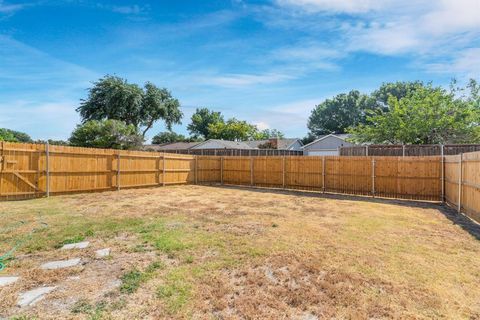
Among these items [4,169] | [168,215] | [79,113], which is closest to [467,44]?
[168,215]

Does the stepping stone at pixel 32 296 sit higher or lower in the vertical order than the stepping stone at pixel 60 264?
higher

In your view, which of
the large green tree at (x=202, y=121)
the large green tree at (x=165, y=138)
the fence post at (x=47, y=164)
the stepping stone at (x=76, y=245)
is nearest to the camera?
the stepping stone at (x=76, y=245)

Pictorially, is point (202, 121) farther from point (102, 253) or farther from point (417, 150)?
point (102, 253)

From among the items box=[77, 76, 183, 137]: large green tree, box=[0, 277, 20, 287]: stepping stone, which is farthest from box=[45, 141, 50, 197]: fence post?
box=[77, 76, 183, 137]: large green tree

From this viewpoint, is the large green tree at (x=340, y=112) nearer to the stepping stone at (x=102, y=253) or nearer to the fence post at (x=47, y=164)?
the fence post at (x=47, y=164)

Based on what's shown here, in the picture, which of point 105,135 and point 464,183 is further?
point 105,135

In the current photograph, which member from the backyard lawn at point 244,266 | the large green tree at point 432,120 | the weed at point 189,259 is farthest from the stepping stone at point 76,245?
the large green tree at point 432,120

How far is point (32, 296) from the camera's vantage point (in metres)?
3.00

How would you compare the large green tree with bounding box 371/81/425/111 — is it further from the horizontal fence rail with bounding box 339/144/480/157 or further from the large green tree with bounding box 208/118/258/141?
the horizontal fence rail with bounding box 339/144/480/157

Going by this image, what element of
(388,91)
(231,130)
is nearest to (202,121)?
(231,130)

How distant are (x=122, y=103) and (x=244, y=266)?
94.2ft

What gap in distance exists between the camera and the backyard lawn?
2.80 m

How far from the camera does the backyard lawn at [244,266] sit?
2801mm

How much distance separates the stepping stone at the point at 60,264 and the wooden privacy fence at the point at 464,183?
25.4ft
